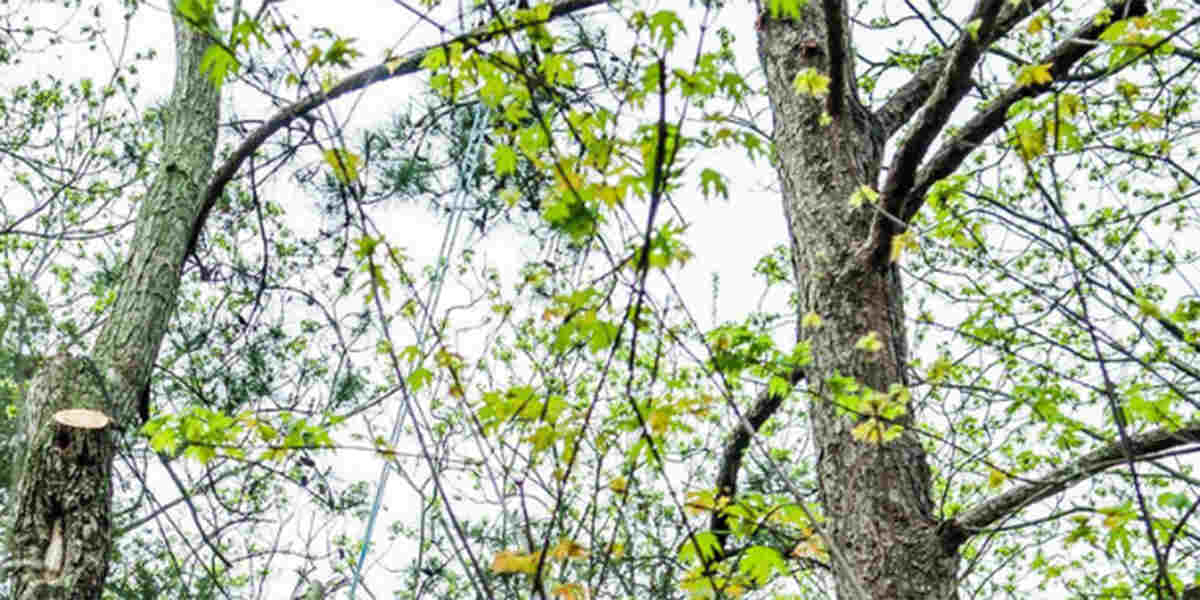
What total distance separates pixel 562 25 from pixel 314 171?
1.50 m

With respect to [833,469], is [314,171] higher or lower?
higher

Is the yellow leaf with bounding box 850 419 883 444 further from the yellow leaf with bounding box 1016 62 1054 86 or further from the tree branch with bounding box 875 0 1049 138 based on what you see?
the tree branch with bounding box 875 0 1049 138

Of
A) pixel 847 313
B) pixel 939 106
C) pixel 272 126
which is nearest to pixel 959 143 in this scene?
pixel 939 106

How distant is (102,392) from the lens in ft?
8.73

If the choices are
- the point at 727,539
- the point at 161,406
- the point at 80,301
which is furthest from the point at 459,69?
the point at 80,301

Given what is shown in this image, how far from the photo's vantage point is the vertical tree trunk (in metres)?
1.79

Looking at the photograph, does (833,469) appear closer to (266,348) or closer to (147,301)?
(147,301)

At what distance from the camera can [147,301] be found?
2988 mm

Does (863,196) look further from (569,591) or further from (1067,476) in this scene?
(569,591)

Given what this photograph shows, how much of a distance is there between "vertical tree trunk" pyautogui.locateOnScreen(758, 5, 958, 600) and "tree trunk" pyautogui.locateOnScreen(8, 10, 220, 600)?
2.01 metres

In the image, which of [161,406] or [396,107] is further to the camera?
[161,406]

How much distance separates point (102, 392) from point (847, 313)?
87.3 inches

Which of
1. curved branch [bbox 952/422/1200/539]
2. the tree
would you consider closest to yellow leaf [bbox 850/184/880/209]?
the tree

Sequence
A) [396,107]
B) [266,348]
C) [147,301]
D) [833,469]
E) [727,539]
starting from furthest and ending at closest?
[266,348], [396,107], [147,301], [727,539], [833,469]
